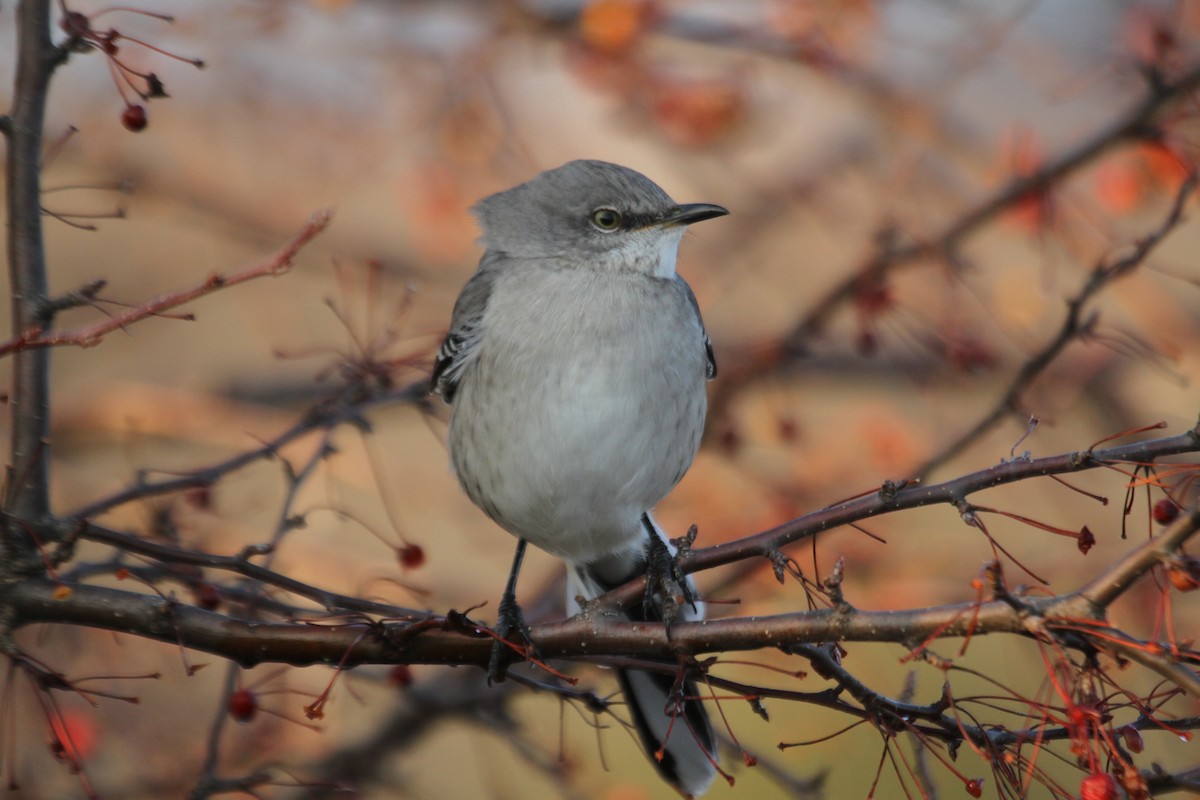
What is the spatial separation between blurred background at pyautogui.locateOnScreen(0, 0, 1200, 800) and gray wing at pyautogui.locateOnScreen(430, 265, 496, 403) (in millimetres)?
808

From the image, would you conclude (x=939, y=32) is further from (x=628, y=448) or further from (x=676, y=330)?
(x=628, y=448)

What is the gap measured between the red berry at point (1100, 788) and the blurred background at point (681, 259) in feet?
7.92

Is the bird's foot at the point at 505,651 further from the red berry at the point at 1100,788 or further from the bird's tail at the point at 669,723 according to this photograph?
the red berry at the point at 1100,788

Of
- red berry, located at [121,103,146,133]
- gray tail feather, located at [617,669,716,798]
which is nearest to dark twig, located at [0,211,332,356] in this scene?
red berry, located at [121,103,146,133]

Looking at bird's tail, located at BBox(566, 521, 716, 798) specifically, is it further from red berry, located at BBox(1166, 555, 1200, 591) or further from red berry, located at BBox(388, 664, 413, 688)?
red berry, located at BBox(1166, 555, 1200, 591)

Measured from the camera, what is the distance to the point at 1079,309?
380cm

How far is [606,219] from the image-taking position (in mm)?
4277

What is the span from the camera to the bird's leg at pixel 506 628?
2833 millimetres

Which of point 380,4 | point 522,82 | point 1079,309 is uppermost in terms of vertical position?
point 522,82

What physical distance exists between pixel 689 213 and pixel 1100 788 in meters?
2.53

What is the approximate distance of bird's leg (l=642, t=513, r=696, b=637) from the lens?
276cm

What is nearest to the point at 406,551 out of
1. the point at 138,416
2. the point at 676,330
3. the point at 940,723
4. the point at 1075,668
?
the point at 676,330

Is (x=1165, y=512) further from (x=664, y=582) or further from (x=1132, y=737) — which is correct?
(x=664, y=582)

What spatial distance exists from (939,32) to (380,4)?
316 cm
